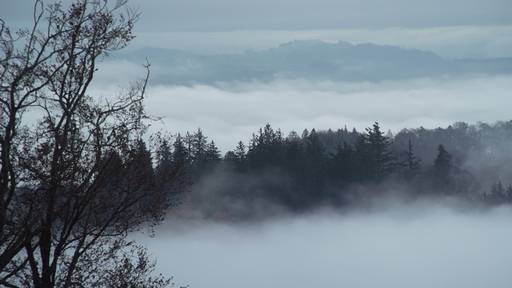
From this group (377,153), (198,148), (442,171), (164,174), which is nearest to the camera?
(164,174)

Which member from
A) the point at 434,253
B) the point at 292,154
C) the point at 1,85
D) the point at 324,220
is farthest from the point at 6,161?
the point at 434,253

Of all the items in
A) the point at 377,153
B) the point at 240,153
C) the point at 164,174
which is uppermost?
the point at 240,153

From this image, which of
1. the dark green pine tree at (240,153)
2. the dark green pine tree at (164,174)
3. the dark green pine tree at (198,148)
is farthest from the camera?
the dark green pine tree at (240,153)

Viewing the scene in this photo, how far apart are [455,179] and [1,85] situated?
3645 inches

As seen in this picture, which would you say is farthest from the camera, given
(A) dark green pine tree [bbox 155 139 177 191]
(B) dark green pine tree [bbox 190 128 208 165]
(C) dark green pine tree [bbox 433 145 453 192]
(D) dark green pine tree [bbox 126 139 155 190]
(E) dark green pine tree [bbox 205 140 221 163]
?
(C) dark green pine tree [bbox 433 145 453 192]

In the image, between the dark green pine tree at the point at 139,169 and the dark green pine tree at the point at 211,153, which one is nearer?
the dark green pine tree at the point at 139,169

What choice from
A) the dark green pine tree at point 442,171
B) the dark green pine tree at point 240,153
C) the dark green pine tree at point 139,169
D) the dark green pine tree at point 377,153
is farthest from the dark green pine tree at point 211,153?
the dark green pine tree at point 139,169

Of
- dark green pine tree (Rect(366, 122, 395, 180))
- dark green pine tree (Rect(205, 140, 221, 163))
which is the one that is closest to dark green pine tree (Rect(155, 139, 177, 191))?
dark green pine tree (Rect(205, 140, 221, 163))

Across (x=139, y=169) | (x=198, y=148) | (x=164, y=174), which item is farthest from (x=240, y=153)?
(x=139, y=169)

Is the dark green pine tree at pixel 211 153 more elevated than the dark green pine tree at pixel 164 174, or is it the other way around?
the dark green pine tree at pixel 211 153

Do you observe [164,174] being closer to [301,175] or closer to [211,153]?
[211,153]

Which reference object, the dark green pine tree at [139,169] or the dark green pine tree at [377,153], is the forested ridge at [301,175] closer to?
the dark green pine tree at [377,153]

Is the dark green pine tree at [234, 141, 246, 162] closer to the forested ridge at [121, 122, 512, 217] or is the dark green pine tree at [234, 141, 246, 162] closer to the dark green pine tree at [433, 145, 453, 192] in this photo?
the forested ridge at [121, 122, 512, 217]

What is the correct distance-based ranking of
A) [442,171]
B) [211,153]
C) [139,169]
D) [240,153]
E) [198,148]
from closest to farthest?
1. [139,169]
2. [198,148]
3. [211,153]
4. [240,153]
5. [442,171]
